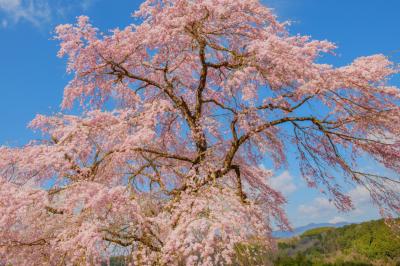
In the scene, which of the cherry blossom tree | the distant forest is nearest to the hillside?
the distant forest

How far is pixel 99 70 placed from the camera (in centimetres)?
1031

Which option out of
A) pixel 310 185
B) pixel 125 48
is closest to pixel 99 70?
pixel 125 48

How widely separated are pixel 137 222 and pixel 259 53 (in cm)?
418

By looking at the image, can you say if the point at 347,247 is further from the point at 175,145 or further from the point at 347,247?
the point at 175,145

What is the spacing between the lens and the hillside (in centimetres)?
1689

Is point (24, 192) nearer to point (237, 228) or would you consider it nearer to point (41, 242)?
point (41, 242)

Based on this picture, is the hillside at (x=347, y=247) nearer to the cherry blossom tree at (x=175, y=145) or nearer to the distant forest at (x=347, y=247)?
the distant forest at (x=347, y=247)

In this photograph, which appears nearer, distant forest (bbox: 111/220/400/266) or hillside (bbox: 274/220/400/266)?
distant forest (bbox: 111/220/400/266)

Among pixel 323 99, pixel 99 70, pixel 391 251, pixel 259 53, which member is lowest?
pixel 391 251

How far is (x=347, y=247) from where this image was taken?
20062 millimetres

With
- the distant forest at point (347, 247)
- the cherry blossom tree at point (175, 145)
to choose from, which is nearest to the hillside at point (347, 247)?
the distant forest at point (347, 247)

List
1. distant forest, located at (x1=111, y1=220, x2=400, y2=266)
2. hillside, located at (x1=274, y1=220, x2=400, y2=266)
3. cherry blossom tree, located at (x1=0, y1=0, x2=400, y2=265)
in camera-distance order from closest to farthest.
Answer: cherry blossom tree, located at (x1=0, y1=0, x2=400, y2=265) < distant forest, located at (x1=111, y1=220, x2=400, y2=266) < hillside, located at (x1=274, y1=220, x2=400, y2=266)

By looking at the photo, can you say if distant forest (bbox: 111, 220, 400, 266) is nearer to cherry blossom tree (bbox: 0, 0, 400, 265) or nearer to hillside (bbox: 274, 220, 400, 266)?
hillside (bbox: 274, 220, 400, 266)

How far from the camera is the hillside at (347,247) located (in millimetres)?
16891
